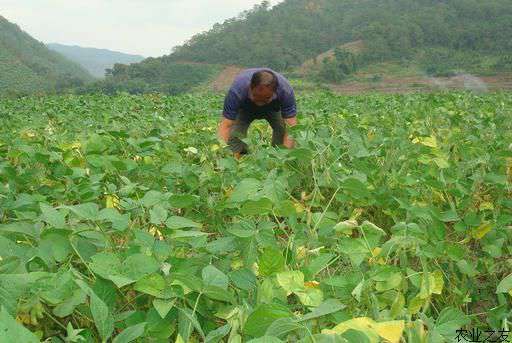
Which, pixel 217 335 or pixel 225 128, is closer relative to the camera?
pixel 217 335

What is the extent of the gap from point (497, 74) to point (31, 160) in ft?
159

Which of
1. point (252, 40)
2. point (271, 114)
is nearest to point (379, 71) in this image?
point (252, 40)

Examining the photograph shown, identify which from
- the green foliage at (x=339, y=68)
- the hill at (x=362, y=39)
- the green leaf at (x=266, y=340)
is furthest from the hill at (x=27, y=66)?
the green leaf at (x=266, y=340)

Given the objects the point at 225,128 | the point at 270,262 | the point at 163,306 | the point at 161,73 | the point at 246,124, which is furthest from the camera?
the point at 161,73

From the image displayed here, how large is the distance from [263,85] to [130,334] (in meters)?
2.64

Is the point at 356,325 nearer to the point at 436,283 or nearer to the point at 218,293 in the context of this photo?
the point at 218,293

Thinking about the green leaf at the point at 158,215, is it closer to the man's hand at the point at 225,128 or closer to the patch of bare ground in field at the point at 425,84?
the man's hand at the point at 225,128

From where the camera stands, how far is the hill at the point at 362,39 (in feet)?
190

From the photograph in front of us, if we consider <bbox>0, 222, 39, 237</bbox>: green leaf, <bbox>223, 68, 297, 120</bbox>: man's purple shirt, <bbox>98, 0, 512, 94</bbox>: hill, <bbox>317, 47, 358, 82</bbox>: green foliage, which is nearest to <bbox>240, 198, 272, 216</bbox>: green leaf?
<bbox>0, 222, 39, 237</bbox>: green leaf

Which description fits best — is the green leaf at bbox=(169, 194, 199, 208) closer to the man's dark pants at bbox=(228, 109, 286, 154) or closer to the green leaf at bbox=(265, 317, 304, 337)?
the green leaf at bbox=(265, 317, 304, 337)

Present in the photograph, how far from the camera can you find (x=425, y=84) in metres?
44.5

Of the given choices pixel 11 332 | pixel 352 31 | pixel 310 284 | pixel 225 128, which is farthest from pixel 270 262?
pixel 352 31

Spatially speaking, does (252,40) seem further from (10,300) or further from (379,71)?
(10,300)

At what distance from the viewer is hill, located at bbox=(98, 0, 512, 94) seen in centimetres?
5784
